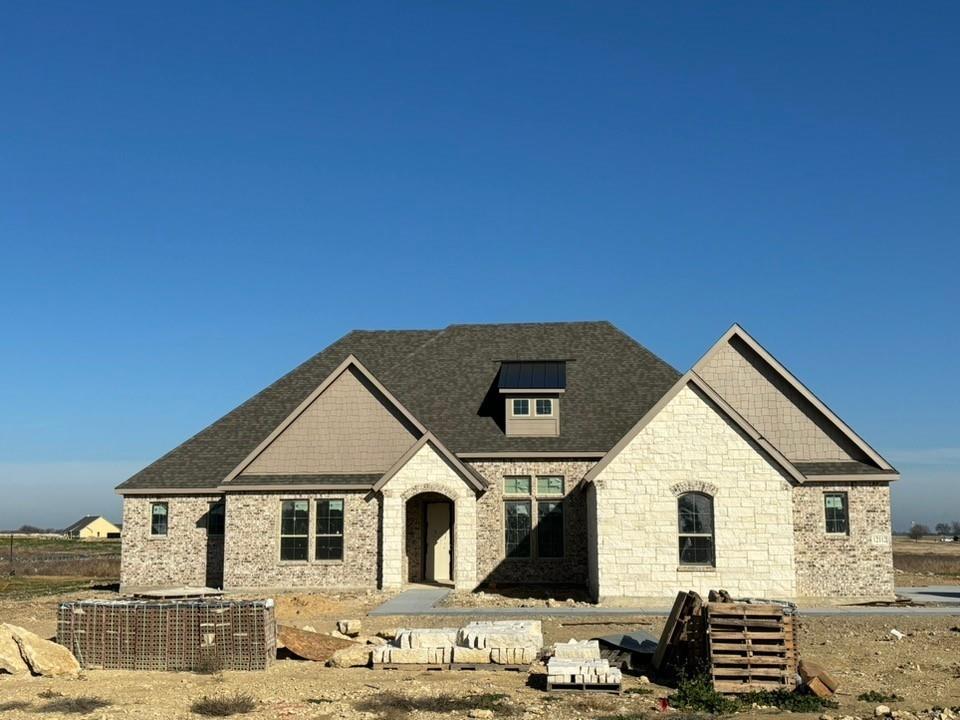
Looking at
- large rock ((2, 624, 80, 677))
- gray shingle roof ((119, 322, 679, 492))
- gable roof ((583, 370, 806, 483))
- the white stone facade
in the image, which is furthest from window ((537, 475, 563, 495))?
large rock ((2, 624, 80, 677))

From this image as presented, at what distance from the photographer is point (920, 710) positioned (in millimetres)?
12656

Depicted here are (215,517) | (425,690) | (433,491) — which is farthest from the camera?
(215,517)

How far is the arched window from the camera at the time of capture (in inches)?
924

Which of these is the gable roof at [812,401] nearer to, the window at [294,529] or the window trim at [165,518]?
the window at [294,529]

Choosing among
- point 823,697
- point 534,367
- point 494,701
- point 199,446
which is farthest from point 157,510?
point 823,697

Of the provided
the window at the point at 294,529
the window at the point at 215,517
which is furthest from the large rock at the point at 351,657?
the window at the point at 215,517

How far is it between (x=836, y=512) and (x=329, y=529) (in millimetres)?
14339

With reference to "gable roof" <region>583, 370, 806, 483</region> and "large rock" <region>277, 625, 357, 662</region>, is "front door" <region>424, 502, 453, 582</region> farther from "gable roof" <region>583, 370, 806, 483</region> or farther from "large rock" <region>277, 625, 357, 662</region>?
"large rock" <region>277, 625, 357, 662</region>

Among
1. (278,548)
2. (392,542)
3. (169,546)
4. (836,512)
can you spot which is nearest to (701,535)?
(836,512)

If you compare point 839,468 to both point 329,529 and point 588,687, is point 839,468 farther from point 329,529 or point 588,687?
point 329,529

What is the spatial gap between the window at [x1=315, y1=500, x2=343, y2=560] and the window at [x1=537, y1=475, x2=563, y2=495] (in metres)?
6.03

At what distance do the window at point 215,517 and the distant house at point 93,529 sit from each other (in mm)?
102451

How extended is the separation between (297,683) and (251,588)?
42.3ft

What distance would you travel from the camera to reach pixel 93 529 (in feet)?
405
